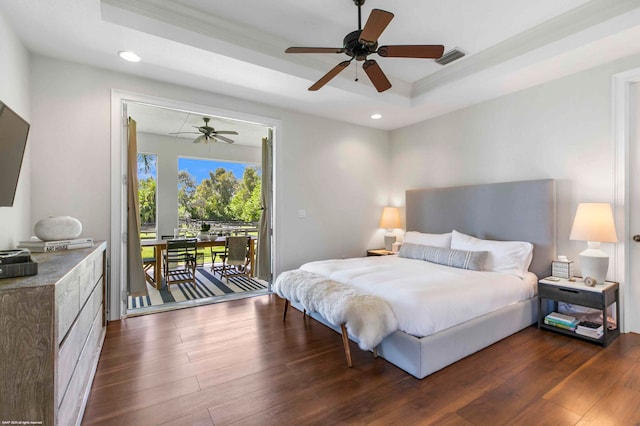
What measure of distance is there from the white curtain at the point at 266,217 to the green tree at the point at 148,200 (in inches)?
127

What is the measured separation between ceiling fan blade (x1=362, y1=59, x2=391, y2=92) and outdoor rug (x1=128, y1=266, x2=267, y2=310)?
3.41 meters

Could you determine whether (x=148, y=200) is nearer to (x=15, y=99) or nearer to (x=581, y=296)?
(x=15, y=99)

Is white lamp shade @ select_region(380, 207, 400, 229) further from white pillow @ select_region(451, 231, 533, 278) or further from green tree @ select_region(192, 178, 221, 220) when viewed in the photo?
green tree @ select_region(192, 178, 221, 220)

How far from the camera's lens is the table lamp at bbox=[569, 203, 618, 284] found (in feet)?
9.14

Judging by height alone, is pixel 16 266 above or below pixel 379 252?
above

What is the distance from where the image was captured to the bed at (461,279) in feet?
7.45

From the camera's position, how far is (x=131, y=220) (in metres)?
3.52

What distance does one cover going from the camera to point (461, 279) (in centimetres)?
284

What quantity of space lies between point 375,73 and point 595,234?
250 cm

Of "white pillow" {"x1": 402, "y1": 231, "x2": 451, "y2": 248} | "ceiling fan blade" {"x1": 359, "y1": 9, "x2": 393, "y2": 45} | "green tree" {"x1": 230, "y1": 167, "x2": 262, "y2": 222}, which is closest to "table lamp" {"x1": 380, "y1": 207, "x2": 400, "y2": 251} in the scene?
"white pillow" {"x1": 402, "y1": 231, "x2": 451, "y2": 248}

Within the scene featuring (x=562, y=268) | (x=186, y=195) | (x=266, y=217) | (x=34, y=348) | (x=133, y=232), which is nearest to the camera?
(x=34, y=348)

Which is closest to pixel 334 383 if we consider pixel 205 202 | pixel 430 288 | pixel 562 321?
pixel 430 288

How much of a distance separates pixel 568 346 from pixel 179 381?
10.7ft

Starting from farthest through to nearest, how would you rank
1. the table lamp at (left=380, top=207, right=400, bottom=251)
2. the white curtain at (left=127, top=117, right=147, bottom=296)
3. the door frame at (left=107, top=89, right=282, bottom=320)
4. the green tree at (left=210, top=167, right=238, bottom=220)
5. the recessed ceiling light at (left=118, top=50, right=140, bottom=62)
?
the green tree at (left=210, top=167, right=238, bottom=220) → the table lamp at (left=380, top=207, right=400, bottom=251) → the white curtain at (left=127, top=117, right=147, bottom=296) → the door frame at (left=107, top=89, right=282, bottom=320) → the recessed ceiling light at (left=118, top=50, right=140, bottom=62)
